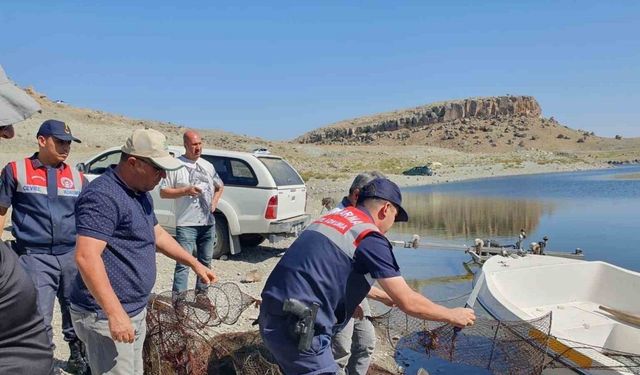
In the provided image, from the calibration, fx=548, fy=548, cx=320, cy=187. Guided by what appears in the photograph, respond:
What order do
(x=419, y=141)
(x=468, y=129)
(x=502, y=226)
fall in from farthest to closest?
(x=468, y=129) → (x=419, y=141) → (x=502, y=226)

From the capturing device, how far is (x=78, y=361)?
4652 millimetres

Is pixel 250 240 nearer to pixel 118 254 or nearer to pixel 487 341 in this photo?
pixel 487 341

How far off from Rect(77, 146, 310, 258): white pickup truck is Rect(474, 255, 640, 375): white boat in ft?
12.2

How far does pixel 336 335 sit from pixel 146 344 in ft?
5.17

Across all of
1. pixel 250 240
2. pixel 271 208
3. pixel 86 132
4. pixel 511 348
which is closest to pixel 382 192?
pixel 511 348

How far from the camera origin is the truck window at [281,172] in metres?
9.84

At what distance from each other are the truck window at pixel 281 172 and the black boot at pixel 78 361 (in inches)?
211

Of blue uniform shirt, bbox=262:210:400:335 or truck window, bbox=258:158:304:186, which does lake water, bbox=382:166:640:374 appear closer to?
truck window, bbox=258:158:304:186

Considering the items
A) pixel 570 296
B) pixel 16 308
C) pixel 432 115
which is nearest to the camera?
pixel 16 308

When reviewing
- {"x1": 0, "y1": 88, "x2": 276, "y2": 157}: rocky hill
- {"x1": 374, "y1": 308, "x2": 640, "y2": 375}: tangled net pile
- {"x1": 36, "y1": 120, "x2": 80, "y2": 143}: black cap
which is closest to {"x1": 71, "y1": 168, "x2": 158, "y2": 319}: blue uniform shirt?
{"x1": 36, "y1": 120, "x2": 80, "y2": 143}: black cap

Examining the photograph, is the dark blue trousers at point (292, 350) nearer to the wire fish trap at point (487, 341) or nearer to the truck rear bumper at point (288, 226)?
the wire fish trap at point (487, 341)

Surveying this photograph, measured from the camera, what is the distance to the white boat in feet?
21.0

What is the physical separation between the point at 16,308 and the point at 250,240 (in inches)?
364

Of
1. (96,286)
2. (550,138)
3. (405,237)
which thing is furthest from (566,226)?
(550,138)
